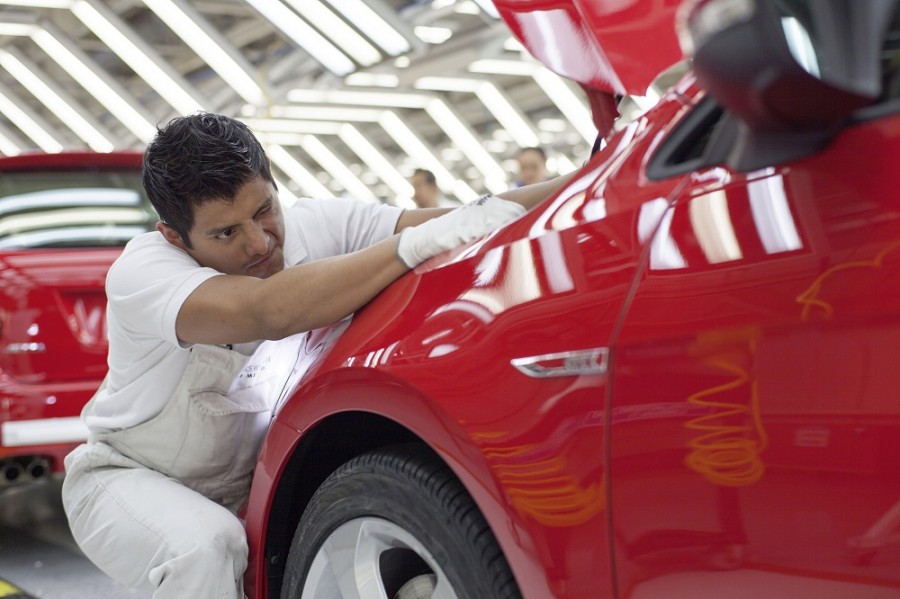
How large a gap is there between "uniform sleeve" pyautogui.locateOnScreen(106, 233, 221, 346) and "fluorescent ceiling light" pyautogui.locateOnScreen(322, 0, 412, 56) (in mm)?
9356

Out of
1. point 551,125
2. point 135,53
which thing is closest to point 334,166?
point 551,125

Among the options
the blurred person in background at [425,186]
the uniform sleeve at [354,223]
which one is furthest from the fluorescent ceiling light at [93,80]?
the uniform sleeve at [354,223]

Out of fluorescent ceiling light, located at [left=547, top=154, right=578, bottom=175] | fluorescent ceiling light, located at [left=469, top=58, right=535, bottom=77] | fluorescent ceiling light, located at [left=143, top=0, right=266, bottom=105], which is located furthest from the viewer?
fluorescent ceiling light, located at [left=547, top=154, right=578, bottom=175]

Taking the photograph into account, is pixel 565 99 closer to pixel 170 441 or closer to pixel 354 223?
pixel 354 223

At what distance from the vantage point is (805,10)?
1076mm

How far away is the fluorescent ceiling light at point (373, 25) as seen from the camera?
36.6 ft

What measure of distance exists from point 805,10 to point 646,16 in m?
0.68

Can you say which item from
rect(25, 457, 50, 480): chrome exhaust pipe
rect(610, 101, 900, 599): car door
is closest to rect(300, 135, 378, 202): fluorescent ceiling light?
rect(25, 457, 50, 480): chrome exhaust pipe

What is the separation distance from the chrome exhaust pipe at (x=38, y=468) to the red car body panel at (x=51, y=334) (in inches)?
1.1

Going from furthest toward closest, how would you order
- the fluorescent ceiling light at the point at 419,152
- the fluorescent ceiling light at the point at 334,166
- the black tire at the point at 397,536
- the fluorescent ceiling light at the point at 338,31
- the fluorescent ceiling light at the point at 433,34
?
the fluorescent ceiling light at the point at 334,166, the fluorescent ceiling light at the point at 419,152, the fluorescent ceiling light at the point at 433,34, the fluorescent ceiling light at the point at 338,31, the black tire at the point at 397,536

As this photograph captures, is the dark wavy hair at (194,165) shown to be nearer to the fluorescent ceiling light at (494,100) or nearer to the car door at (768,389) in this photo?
the car door at (768,389)

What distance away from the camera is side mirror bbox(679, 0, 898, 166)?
3.25 feet

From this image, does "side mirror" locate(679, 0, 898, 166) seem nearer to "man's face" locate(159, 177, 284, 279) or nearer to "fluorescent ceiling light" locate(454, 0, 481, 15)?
"man's face" locate(159, 177, 284, 279)

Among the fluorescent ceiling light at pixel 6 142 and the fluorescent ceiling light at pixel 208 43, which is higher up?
the fluorescent ceiling light at pixel 208 43
